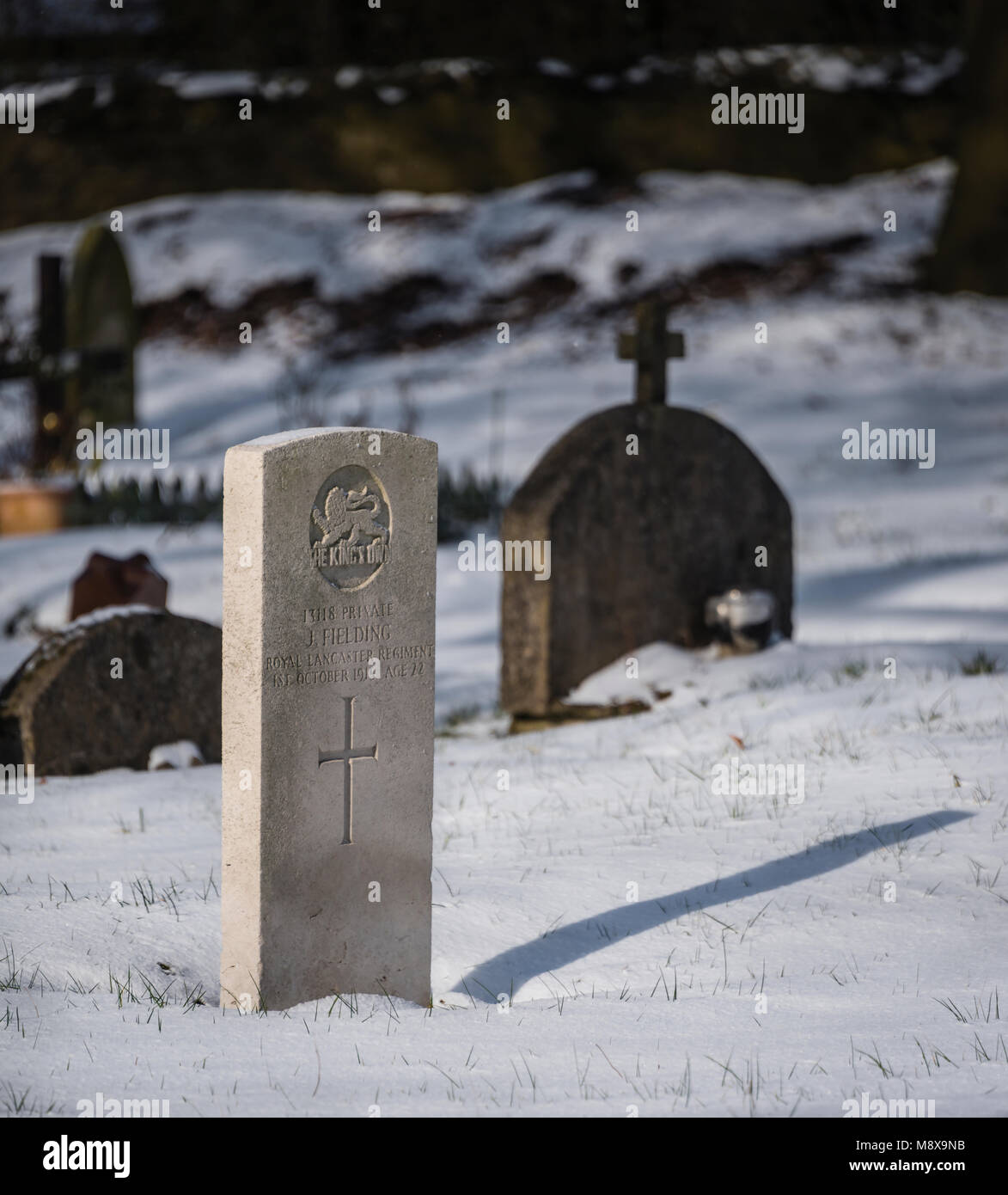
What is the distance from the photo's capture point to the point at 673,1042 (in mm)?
3455

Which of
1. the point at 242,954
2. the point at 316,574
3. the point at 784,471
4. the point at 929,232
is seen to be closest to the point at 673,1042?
the point at 242,954

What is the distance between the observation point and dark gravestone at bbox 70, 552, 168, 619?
783 cm

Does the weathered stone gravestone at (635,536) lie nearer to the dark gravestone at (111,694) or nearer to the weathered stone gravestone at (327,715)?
the dark gravestone at (111,694)

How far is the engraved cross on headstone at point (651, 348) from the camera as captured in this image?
796cm

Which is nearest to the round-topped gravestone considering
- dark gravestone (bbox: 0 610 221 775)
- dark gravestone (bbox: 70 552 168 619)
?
dark gravestone (bbox: 0 610 221 775)

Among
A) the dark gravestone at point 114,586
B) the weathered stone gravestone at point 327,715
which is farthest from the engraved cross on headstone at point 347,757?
the dark gravestone at point 114,586

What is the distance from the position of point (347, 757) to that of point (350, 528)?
1.91 feet

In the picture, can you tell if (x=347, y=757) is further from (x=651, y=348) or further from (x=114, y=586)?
(x=651, y=348)

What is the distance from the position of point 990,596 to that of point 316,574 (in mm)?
7072

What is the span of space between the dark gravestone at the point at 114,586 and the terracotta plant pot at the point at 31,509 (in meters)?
4.52

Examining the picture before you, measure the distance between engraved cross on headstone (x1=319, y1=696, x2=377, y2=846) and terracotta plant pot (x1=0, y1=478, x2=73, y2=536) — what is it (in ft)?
29.0

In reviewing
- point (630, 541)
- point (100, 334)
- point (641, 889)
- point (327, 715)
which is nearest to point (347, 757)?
point (327, 715)

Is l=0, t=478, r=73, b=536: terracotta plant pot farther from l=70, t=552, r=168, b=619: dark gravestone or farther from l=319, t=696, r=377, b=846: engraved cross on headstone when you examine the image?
l=319, t=696, r=377, b=846: engraved cross on headstone

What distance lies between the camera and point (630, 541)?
25.2 ft
